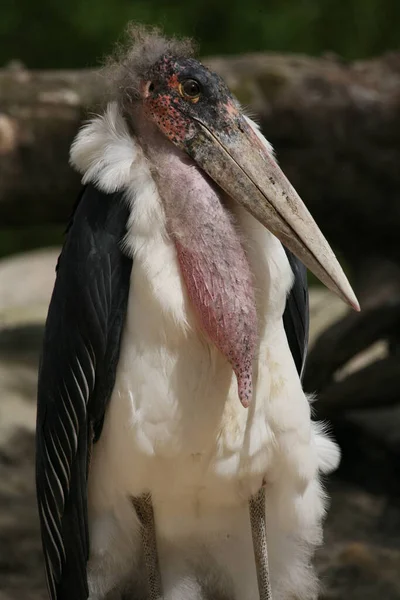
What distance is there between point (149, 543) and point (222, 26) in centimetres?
784

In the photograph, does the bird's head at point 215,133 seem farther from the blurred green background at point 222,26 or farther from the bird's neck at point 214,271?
the blurred green background at point 222,26

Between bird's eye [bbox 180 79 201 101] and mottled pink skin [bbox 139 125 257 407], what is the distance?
0.21 meters

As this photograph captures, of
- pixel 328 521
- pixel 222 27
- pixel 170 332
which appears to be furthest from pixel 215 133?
pixel 222 27

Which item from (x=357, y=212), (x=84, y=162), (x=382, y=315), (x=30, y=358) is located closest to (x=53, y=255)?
(x=30, y=358)

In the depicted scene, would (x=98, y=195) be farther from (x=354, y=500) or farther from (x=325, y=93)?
(x=325, y=93)

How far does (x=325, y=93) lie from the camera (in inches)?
211

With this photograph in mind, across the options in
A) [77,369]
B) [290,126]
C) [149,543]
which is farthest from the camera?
[290,126]

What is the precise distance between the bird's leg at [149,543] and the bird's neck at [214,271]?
45 cm

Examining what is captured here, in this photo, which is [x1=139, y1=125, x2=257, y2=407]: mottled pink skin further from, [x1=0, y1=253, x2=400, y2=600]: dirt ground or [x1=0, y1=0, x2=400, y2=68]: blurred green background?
[x1=0, y1=0, x2=400, y2=68]: blurred green background

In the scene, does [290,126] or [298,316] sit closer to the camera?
[298,316]

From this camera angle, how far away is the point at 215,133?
2.68 meters

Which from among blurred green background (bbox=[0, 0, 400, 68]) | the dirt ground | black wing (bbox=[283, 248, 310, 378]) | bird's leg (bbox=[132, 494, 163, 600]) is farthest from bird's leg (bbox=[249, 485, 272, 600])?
blurred green background (bbox=[0, 0, 400, 68])

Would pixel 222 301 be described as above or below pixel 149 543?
above

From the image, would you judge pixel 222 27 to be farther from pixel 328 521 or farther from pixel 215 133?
pixel 215 133
